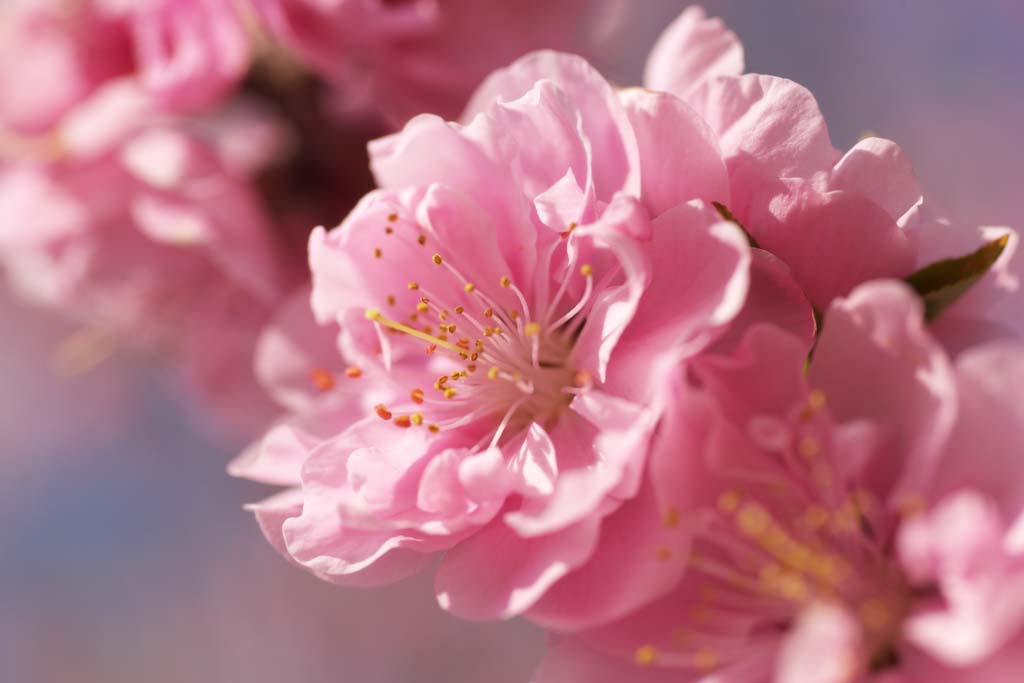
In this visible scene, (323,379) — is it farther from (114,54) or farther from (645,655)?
(114,54)

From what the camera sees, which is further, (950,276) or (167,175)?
(167,175)

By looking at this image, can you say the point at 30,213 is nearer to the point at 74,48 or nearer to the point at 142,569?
the point at 74,48

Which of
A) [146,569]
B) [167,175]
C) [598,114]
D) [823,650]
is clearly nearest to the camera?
[823,650]

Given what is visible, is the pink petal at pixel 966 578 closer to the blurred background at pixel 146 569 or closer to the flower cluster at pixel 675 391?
the flower cluster at pixel 675 391

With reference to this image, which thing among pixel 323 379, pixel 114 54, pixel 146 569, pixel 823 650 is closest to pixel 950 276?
pixel 823 650

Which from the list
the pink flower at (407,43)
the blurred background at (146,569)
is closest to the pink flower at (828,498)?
the pink flower at (407,43)

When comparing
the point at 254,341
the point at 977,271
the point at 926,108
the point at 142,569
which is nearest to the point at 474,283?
the point at 977,271
